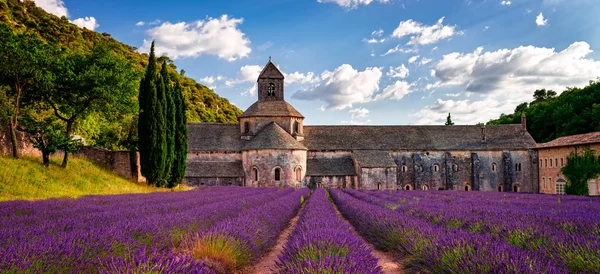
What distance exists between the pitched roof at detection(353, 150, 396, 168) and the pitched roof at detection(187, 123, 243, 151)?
452 inches

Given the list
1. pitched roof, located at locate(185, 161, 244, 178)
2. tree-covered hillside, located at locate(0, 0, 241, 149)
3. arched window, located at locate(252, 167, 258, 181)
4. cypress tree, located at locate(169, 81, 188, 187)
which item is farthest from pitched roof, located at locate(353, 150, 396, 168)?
tree-covered hillside, located at locate(0, 0, 241, 149)

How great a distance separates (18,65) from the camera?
17.5 meters

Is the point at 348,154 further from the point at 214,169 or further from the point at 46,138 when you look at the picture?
the point at 46,138

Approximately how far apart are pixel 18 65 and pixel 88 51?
44.0 meters

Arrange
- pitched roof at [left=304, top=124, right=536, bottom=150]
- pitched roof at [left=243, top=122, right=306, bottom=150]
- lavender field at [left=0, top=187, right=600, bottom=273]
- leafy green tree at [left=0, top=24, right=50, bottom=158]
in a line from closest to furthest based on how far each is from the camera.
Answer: lavender field at [left=0, top=187, right=600, bottom=273]
leafy green tree at [left=0, top=24, right=50, bottom=158]
pitched roof at [left=243, top=122, right=306, bottom=150]
pitched roof at [left=304, top=124, right=536, bottom=150]

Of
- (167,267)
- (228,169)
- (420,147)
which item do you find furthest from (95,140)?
(167,267)

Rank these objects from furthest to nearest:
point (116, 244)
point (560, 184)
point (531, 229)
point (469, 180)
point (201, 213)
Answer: point (469, 180) → point (560, 184) → point (201, 213) → point (531, 229) → point (116, 244)

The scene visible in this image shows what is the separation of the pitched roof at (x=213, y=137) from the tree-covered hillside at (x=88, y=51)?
17.5ft

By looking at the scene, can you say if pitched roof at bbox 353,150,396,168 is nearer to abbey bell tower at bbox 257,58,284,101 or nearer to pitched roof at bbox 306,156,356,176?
pitched roof at bbox 306,156,356,176

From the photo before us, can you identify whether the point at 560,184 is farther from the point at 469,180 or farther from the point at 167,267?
the point at 167,267

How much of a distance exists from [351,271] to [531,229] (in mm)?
4550

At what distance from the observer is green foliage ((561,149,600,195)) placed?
30.3 meters

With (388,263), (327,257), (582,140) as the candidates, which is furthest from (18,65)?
(582,140)

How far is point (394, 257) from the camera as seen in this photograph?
7.77m
